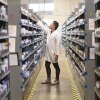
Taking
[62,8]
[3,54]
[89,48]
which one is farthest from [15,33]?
[62,8]

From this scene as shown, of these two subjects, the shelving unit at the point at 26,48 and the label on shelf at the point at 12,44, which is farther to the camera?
the shelving unit at the point at 26,48

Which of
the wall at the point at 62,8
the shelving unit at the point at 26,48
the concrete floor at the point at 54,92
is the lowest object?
the concrete floor at the point at 54,92

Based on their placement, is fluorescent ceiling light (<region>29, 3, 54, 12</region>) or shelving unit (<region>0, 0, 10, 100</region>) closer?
shelving unit (<region>0, 0, 10, 100</region>)

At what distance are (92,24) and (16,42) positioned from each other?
6.02 ft

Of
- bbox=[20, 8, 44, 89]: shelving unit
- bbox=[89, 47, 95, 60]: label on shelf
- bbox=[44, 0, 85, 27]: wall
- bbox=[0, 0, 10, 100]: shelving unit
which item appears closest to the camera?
bbox=[0, 0, 10, 100]: shelving unit

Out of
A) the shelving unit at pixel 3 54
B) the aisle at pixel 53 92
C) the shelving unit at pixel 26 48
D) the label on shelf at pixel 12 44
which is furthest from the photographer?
the aisle at pixel 53 92

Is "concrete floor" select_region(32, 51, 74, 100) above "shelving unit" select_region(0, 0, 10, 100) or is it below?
below

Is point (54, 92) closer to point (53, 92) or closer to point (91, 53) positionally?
point (53, 92)

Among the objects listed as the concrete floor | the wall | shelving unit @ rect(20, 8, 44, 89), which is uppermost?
the wall

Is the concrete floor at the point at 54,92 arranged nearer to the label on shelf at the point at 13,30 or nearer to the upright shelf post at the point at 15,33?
the upright shelf post at the point at 15,33

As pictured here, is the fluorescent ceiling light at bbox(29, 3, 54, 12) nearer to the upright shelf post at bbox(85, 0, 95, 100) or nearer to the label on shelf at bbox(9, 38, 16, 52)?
the upright shelf post at bbox(85, 0, 95, 100)

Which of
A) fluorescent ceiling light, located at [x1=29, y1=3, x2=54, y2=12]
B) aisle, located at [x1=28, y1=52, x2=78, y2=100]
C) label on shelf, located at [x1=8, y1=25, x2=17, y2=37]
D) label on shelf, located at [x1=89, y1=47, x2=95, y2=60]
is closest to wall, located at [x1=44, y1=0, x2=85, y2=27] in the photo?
fluorescent ceiling light, located at [x1=29, y1=3, x2=54, y2=12]

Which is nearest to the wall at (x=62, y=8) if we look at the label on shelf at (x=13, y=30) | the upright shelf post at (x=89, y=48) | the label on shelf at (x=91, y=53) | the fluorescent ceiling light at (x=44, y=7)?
the fluorescent ceiling light at (x=44, y=7)

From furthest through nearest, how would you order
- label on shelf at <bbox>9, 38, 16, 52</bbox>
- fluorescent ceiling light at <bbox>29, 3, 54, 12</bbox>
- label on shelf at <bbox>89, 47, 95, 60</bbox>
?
fluorescent ceiling light at <bbox>29, 3, 54, 12</bbox>
label on shelf at <bbox>89, 47, 95, 60</bbox>
label on shelf at <bbox>9, 38, 16, 52</bbox>
